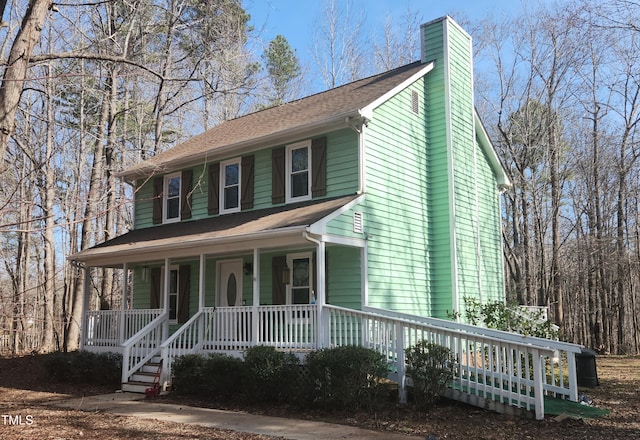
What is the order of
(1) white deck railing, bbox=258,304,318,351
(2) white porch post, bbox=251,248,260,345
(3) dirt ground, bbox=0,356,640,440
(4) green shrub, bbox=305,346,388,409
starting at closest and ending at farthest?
(3) dirt ground, bbox=0,356,640,440
(4) green shrub, bbox=305,346,388,409
(1) white deck railing, bbox=258,304,318,351
(2) white porch post, bbox=251,248,260,345

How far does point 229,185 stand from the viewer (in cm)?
1481

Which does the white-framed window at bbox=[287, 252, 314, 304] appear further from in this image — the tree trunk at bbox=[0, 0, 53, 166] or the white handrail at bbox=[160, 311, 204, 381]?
→ the tree trunk at bbox=[0, 0, 53, 166]

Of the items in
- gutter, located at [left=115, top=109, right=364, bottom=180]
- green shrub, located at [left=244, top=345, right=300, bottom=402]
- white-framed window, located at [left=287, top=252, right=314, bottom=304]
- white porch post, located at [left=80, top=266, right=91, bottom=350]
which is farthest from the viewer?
white porch post, located at [left=80, top=266, right=91, bottom=350]

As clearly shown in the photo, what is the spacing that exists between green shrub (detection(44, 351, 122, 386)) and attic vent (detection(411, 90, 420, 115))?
9679 mm

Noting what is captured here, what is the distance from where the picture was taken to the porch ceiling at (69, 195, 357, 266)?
11.0 metres

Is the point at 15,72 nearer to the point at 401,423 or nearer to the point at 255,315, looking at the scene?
the point at 255,315

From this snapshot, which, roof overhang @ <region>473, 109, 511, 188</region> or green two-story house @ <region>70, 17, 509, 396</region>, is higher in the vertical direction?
roof overhang @ <region>473, 109, 511, 188</region>

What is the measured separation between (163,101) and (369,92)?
13694 millimetres

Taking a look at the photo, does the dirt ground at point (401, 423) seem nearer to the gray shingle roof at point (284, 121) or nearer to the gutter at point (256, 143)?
the gutter at point (256, 143)

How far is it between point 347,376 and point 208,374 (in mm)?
3241

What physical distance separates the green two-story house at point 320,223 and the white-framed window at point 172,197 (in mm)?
36

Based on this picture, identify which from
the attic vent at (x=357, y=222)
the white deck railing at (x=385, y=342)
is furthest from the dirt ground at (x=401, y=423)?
the attic vent at (x=357, y=222)

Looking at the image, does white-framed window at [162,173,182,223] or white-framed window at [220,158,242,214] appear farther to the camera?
white-framed window at [162,173,182,223]

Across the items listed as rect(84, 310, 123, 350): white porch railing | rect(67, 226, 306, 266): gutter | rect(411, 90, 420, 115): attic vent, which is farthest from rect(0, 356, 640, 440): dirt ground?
rect(411, 90, 420, 115): attic vent
